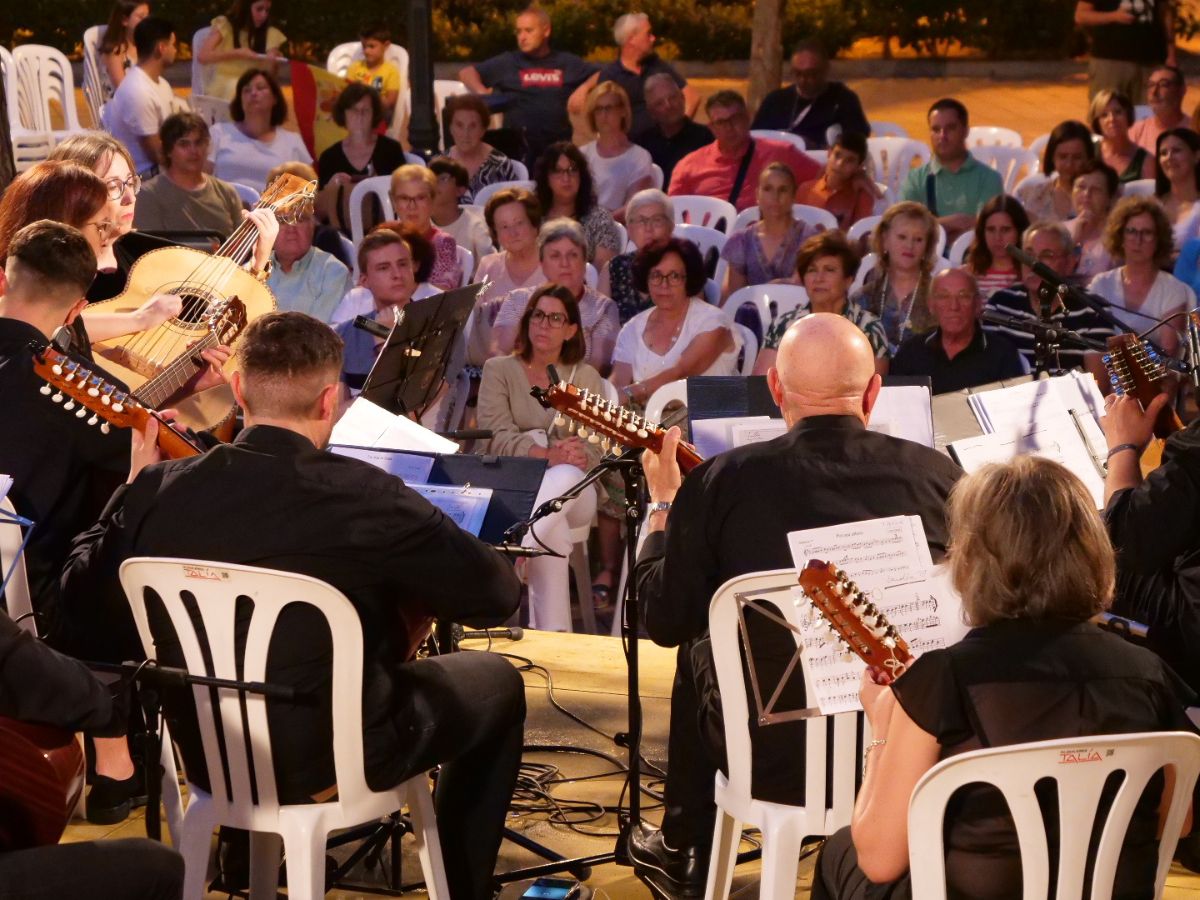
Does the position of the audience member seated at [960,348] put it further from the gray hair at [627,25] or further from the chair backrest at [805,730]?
the gray hair at [627,25]

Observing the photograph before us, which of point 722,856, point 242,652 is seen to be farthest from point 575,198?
point 242,652

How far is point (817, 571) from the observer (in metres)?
2.36

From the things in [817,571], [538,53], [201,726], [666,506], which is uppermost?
[538,53]

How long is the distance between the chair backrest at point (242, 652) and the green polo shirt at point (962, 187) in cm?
637

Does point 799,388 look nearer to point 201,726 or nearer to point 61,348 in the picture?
point 201,726

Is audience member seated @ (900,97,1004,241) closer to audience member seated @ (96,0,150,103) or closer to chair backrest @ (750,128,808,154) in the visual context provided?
chair backrest @ (750,128,808,154)

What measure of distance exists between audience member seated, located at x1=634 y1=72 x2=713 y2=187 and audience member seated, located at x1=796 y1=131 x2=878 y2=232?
119 cm

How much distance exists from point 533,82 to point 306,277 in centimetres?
399

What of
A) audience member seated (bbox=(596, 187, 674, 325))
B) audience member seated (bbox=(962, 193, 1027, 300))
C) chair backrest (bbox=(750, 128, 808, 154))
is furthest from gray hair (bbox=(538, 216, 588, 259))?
chair backrest (bbox=(750, 128, 808, 154))

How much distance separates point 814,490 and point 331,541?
0.93 metres

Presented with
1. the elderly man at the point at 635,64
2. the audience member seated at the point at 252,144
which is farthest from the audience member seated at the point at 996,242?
the audience member seated at the point at 252,144

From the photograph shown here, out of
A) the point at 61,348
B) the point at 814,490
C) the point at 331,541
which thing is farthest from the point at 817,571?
the point at 61,348

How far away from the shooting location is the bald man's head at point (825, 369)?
3.20 m

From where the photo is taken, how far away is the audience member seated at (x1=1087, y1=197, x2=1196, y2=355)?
22.6 feet
